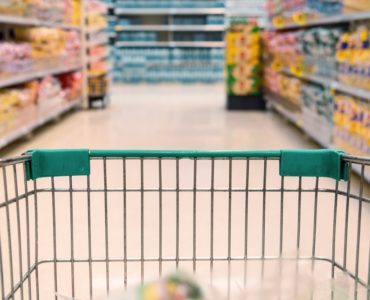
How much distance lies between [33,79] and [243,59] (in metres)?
3.26

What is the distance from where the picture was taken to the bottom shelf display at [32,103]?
196 inches

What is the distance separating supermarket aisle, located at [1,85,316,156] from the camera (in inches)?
219

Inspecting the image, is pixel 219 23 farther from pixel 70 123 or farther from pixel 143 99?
pixel 70 123

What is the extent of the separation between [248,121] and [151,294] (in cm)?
646

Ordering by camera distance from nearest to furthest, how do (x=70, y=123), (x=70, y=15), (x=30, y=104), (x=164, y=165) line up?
(x=164, y=165), (x=30, y=104), (x=70, y=123), (x=70, y=15)

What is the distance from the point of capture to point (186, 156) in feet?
4.66

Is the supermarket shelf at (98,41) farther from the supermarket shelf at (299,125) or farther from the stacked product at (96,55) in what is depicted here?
the supermarket shelf at (299,125)

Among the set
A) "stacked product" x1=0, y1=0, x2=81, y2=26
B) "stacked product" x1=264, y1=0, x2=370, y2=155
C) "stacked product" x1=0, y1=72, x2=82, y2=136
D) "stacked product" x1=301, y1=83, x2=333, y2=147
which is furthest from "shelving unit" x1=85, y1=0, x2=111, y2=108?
"stacked product" x1=301, y1=83, x2=333, y2=147

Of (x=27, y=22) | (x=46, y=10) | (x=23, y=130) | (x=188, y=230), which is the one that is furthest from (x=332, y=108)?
(x=46, y=10)

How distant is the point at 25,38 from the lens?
6.34 m

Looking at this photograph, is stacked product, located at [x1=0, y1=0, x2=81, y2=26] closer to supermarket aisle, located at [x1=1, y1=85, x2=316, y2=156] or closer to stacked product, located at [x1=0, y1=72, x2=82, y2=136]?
stacked product, located at [x1=0, y1=72, x2=82, y2=136]

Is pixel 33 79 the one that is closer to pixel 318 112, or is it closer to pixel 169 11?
pixel 318 112

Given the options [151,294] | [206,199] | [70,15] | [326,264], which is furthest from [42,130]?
[151,294]

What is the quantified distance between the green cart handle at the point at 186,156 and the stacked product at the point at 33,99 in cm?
357
